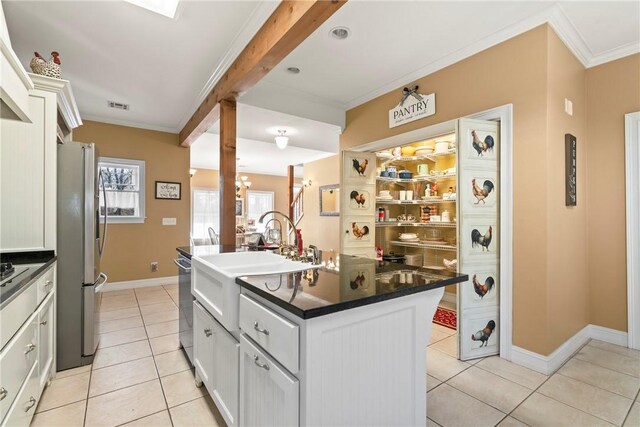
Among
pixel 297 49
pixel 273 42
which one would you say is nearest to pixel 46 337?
pixel 273 42

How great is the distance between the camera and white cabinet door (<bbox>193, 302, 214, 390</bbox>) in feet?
5.72

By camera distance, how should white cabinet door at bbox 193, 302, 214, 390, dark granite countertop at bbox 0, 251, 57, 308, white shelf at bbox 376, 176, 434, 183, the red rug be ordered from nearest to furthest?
dark granite countertop at bbox 0, 251, 57, 308, white cabinet door at bbox 193, 302, 214, 390, the red rug, white shelf at bbox 376, 176, 434, 183

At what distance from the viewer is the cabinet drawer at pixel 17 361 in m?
1.25

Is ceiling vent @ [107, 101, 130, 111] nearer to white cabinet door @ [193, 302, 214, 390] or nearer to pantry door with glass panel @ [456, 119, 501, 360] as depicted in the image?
white cabinet door @ [193, 302, 214, 390]

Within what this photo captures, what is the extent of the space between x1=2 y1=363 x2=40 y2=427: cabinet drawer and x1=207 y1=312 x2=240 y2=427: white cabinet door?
842 mm

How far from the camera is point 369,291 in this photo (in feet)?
3.81

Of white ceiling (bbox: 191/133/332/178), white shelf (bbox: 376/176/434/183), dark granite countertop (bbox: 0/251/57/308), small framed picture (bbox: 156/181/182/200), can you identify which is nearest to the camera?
dark granite countertop (bbox: 0/251/57/308)

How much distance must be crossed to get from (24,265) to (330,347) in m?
2.11

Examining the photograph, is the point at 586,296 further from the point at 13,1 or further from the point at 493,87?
the point at 13,1

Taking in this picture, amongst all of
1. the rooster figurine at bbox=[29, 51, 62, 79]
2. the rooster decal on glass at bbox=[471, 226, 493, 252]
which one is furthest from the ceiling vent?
the rooster decal on glass at bbox=[471, 226, 493, 252]

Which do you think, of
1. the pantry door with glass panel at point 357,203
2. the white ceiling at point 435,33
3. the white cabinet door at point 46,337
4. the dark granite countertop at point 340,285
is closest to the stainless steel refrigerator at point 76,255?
the white cabinet door at point 46,337

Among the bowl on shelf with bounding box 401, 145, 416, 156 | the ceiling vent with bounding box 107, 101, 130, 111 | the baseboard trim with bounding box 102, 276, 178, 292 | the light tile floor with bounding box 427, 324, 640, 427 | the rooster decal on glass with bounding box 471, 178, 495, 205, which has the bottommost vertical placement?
the light tile floor with bounding box 427, 324, 640, 427

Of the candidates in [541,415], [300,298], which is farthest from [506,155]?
[300,298]

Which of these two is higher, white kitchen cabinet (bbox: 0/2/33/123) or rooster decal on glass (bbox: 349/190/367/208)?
white kitchen cabinet (bbox: 0/2/33/123)
